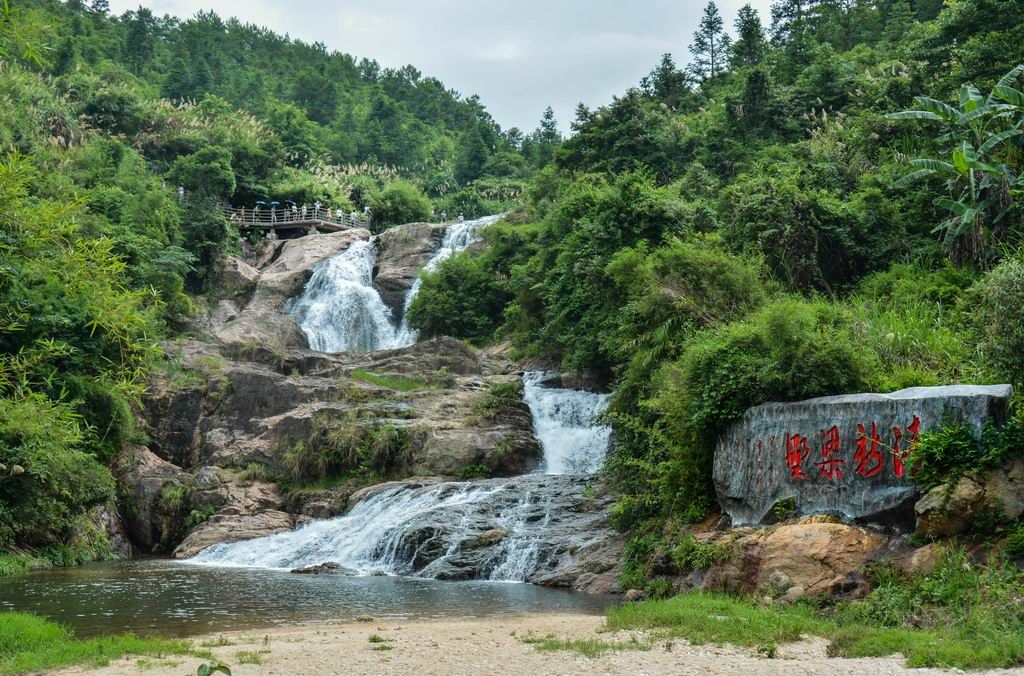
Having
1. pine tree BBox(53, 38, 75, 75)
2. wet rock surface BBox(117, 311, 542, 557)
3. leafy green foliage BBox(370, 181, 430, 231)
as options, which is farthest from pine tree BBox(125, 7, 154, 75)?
wet rock surface BBox(117, 311, 542, 557)

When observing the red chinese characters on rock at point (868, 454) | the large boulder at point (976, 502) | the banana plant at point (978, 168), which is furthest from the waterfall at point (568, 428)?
the large boulder at point (976, 502)

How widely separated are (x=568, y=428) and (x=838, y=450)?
12663 mm

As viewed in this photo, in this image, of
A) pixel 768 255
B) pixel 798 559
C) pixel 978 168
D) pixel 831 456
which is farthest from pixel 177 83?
pixel 798 559

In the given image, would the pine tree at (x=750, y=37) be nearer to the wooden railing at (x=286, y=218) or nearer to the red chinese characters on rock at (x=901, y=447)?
the wooden railing at (x=286, y=218)

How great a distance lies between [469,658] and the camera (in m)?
7.91

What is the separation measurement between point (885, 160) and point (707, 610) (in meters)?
19.4

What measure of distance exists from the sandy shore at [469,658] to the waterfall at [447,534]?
20.9 ft

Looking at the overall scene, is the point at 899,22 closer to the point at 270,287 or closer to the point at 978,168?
the point at 270,287

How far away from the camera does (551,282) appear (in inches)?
1061

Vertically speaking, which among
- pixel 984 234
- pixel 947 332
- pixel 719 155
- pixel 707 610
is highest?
pixel 719 155

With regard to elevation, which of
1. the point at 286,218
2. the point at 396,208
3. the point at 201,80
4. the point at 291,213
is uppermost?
the point at 201,80

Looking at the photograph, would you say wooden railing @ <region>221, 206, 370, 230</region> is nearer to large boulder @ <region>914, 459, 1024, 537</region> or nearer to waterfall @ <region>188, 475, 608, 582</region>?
waterfall @ <region>188, 475, 608, 582</region>

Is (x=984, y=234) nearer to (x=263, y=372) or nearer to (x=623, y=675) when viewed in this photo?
(x=623, y=675)

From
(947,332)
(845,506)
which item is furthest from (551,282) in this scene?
(845,506)
